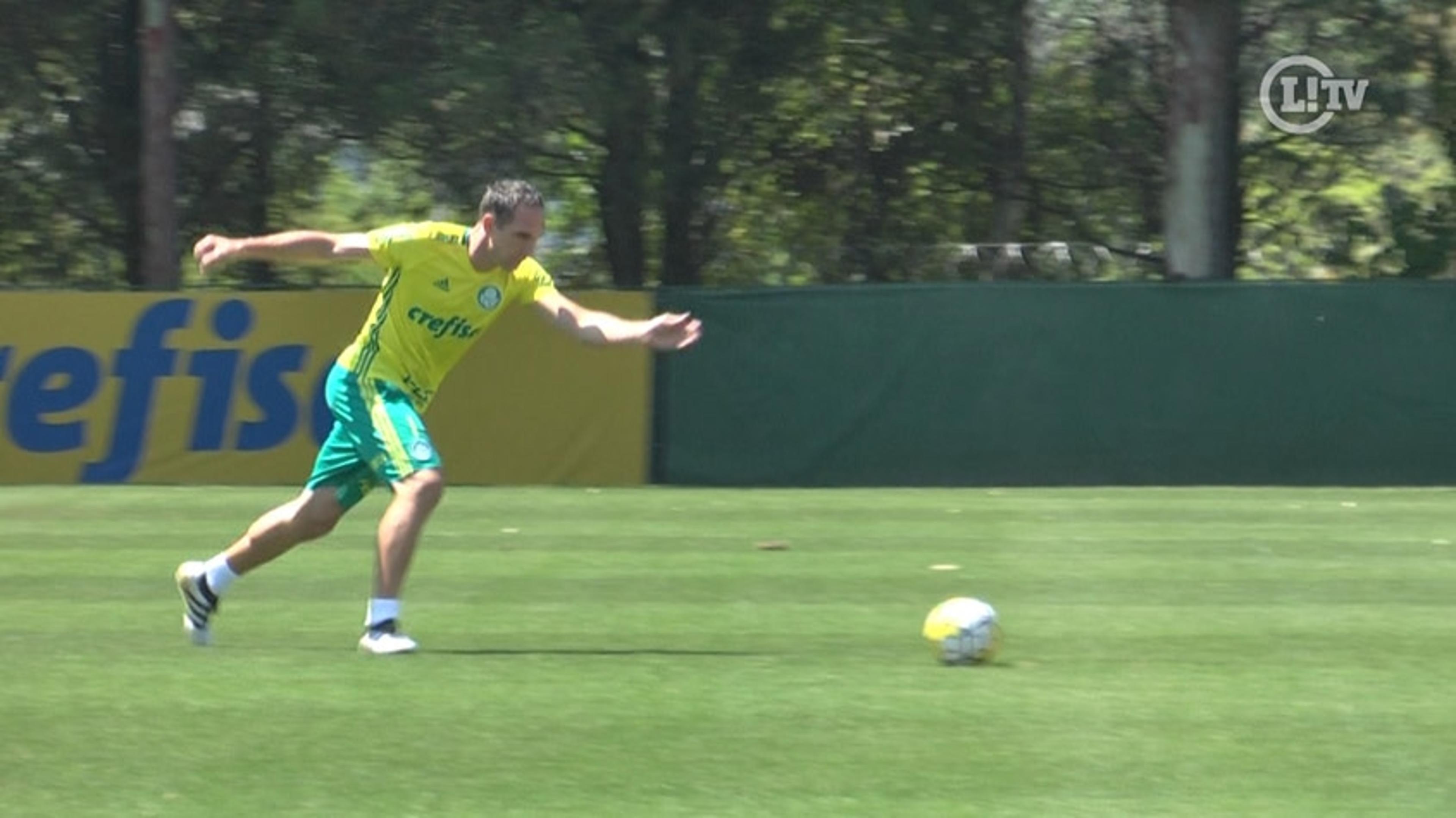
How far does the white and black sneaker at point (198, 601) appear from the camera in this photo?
938 centimetres

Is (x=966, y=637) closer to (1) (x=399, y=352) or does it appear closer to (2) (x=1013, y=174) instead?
(1) (x=399, y=352)

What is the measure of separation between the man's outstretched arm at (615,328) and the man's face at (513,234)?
0.32m

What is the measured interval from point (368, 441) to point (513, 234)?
0.98 metres

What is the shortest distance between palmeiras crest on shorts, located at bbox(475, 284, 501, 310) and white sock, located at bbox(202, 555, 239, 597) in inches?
57.4

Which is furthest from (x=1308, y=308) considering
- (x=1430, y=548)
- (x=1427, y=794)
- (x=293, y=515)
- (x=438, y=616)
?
(x=1427, y=794)

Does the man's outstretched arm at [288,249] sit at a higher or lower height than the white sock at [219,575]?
higher

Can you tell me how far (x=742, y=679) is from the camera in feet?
28.0

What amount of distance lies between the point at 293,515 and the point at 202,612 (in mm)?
563

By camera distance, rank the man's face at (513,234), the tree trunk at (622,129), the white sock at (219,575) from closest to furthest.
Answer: the man's face at (513,234) → the white sock at (219,575) → the tree trunk at (622,129)

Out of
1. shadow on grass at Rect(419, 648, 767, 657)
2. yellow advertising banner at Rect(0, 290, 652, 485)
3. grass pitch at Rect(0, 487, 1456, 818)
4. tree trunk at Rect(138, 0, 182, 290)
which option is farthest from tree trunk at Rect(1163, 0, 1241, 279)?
shadow on grass at Rect(419, 648, 767, 657)

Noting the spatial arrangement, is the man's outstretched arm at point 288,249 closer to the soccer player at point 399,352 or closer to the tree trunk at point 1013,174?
the soccer player at point 399,352

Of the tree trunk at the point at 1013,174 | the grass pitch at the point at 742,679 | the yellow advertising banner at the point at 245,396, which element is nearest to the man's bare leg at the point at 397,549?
the grass pitch at the point at 742,679

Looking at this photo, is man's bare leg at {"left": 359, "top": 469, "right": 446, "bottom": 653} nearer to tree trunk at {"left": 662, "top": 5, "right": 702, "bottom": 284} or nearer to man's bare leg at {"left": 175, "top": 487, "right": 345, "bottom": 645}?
man's bare leg at {"left": 175, "top": 487, "right": 345, "bottom": 645}


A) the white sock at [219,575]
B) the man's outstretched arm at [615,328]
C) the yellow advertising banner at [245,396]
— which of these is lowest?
the yellow advertising banner at [245,396]
